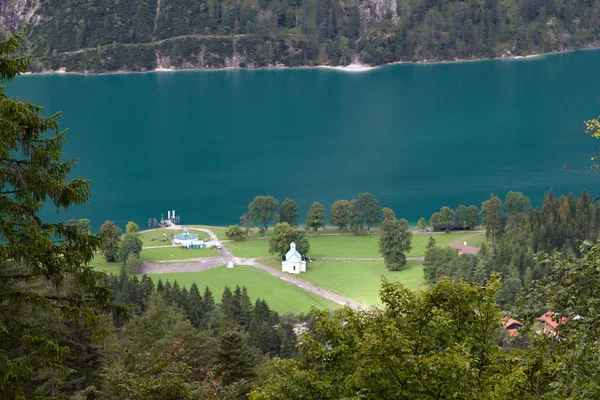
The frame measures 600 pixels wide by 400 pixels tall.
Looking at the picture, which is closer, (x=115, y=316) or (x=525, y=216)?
(x=115, y=316)

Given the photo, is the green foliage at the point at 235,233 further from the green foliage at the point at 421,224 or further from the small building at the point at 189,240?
the green foliage at the point at 421,224

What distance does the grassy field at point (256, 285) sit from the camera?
6362cm

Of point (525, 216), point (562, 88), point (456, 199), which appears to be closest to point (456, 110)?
point (562, 88)

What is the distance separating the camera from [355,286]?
67500mm

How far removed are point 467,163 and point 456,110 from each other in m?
43.1

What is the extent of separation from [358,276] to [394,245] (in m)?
5.19

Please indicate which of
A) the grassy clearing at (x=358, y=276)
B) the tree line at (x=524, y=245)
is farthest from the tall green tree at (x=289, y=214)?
the tree line at (x=524, y=245)

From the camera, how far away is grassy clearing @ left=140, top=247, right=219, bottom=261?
79750 millimetres

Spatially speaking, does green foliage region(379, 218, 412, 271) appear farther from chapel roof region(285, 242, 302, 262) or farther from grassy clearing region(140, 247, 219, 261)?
grassy clearing region(140, 247, 219, 261)

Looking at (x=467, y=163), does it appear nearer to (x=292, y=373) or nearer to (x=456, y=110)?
(x=456, y=110)

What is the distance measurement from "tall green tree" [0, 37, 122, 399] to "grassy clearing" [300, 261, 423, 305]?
5109 centimetres

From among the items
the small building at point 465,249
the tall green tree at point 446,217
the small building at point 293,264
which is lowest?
the small building at point 293,264

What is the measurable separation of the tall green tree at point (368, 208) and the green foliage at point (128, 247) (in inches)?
940

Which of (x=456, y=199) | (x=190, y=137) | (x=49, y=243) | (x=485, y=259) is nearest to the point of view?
(x=49, y=243)
